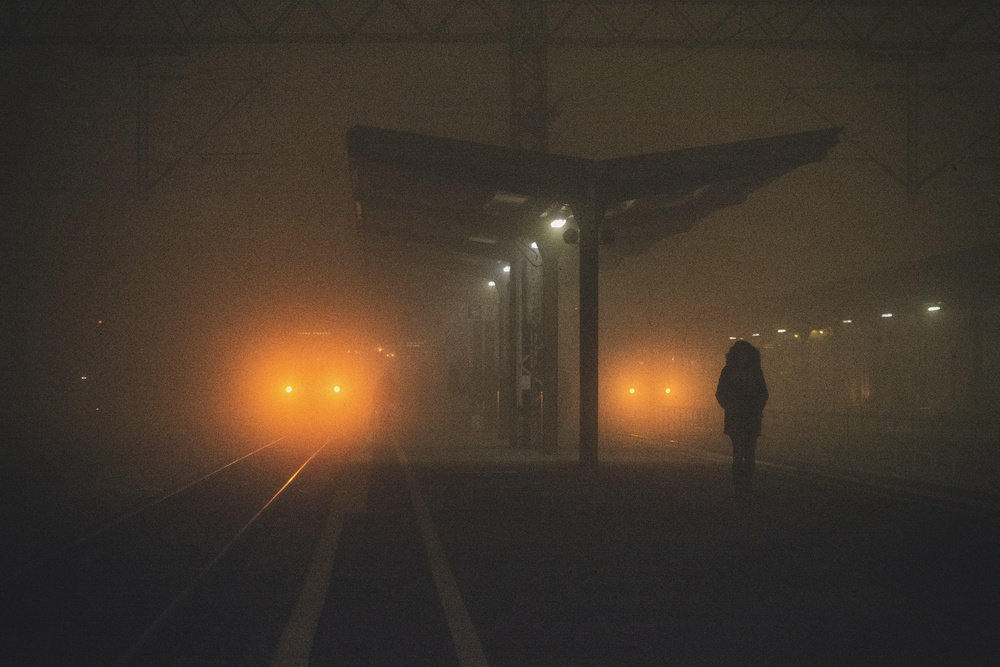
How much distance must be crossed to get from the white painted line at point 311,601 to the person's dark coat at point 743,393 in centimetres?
547

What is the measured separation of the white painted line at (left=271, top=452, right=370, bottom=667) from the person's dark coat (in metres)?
5.47

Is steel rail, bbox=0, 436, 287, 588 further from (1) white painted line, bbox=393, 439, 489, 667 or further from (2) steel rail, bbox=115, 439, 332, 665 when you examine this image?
(1) white painted line, bbox=393, 439, 489, 667

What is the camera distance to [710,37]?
22.6m

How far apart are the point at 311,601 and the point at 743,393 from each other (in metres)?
7.72

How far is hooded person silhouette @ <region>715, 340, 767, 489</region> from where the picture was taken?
516 inches

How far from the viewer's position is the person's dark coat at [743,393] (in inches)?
516

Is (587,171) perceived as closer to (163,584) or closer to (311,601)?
(163,584)

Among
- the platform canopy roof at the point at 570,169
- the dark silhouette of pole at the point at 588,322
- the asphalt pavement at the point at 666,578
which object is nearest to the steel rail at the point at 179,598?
the asphalt pavement at the point at 666,578

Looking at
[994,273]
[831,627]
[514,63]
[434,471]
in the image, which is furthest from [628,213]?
[831,627]

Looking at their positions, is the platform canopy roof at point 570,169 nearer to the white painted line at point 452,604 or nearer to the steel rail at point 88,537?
the steel rail at point 88,537

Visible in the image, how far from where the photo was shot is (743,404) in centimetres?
1316

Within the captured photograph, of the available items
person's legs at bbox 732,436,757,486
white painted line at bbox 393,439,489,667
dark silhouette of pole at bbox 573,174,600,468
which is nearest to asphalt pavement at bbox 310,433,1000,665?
white painted line at bbox 393,439,489,667

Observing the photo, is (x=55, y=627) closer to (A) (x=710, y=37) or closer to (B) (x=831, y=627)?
(B) (x=831, y=627)

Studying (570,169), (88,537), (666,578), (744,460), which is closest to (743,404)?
(744,460)
